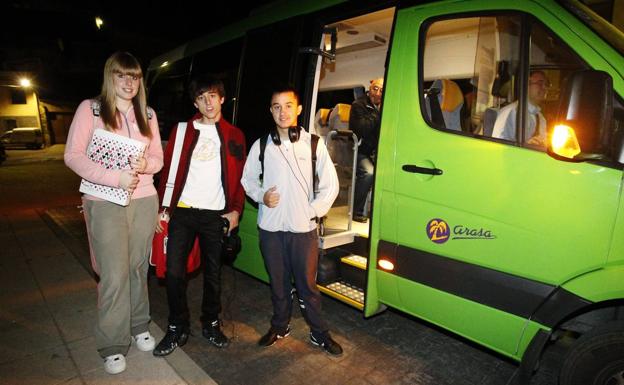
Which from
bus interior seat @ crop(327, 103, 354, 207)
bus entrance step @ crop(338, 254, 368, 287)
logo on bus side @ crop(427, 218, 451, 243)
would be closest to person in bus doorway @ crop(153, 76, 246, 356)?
bus entrance step @ crop(338, 254, 368, 287)

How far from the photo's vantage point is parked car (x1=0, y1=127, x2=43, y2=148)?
2482cm

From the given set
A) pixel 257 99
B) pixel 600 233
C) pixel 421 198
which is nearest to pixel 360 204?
pixel 257 99

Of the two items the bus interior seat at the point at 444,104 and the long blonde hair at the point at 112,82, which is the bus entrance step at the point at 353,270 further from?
the long blonde hair at the point at 112,82

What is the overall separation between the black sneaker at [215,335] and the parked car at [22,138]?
96.6 ft

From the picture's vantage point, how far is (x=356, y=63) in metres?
5.61

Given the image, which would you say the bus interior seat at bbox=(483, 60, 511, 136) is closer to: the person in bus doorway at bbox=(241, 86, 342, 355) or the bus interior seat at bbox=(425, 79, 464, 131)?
the bus interior seat at bbox=(425, 79, 464, 131)

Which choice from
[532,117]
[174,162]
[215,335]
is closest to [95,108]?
[174,162]

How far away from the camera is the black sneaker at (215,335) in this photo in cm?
289

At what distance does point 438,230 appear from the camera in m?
Result: 2.25

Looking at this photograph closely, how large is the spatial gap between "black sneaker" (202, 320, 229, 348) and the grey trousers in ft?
1.93

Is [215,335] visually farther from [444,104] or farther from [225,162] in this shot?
[444,104]

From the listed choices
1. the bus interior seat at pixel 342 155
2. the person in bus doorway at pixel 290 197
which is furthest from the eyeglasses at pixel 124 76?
the bus interior seat at pixel 342 155

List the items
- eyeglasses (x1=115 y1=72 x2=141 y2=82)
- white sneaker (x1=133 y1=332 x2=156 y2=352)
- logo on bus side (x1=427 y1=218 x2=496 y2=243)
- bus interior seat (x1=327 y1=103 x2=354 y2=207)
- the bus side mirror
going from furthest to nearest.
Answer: bus interior seat (x1=327 y1=103 x2=354 y2=207) → white sneaker (x1=133 y1=332 x2=156 y2=352) → eyeglasses (x1=115 y1=72 x2=141 y2=82) → logo on bus side (x1=427 y1=218 x2=496 y2=243) → the bus side mirror

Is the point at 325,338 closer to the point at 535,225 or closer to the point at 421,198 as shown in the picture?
the point at 421,198
